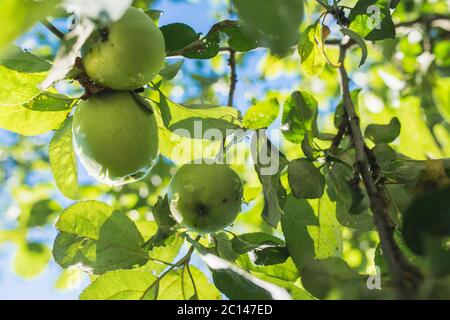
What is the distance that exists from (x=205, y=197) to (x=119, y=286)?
0.29 meters

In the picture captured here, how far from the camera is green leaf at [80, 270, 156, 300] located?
53.4 inches

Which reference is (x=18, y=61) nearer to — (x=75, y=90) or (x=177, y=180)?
(x=177, y=180)

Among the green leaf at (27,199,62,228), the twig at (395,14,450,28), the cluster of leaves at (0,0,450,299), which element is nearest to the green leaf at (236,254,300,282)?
the cluster of leaves at (0,0,450,299)

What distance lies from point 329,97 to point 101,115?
124 inches

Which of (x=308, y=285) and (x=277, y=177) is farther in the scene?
(x=277, y=177)

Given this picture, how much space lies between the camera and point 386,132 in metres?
1.54

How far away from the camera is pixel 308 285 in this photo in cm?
90

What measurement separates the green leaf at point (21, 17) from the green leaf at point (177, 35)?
2.69 ft

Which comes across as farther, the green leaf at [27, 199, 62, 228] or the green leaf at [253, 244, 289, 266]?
the green leaf at [27, 199, 62, 228]

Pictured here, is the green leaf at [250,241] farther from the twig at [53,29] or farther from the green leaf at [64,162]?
the twig at [53,29]

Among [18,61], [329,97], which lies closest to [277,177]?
[18,61]

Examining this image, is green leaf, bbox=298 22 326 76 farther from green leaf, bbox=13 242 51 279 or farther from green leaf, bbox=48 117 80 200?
green leaf, bbox=13 242 51 279

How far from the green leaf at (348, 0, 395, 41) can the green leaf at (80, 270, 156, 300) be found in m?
0.83

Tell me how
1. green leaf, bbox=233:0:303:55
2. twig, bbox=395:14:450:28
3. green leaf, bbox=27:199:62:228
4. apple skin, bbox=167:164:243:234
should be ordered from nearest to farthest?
green leaf, bbox=233:0:303:55 < apple skin, bbox=167:164:243:234 < twig, bbox=395:14:450:28 < green leaf, bbox=27:199:62:228
